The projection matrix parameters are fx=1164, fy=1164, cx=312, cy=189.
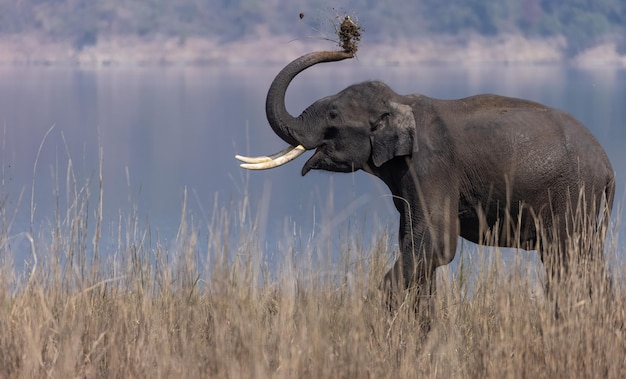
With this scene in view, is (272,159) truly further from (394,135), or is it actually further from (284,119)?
(394,135)

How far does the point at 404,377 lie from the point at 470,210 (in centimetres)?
148

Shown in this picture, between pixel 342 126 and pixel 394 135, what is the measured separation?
30 centimetres

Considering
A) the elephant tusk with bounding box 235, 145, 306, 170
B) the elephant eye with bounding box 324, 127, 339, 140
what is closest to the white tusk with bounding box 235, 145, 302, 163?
the elephant tusk with bounding box 235, 145, 306, 170

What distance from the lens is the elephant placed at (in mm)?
5961

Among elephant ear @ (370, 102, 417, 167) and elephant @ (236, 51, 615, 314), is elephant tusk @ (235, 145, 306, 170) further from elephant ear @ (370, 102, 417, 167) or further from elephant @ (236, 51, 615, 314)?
elephant ear @ (370, 102, 417, 167)

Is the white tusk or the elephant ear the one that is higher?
the elephant ear

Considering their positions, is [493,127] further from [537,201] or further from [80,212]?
[80,212]

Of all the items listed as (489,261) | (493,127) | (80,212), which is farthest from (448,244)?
(80,212)

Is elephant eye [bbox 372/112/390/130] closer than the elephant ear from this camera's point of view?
No

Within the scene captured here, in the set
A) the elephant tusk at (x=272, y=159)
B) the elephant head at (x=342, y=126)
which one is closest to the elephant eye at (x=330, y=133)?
the elephant head at (x=342, y=126)

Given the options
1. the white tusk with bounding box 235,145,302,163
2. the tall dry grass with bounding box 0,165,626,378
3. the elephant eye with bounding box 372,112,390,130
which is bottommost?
the tall dry grass with bounding box 0,165,626,378

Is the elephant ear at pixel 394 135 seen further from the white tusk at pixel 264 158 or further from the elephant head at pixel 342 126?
the white tusk at pixel 264 158

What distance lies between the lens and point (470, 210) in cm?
608

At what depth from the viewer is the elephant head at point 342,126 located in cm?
608
